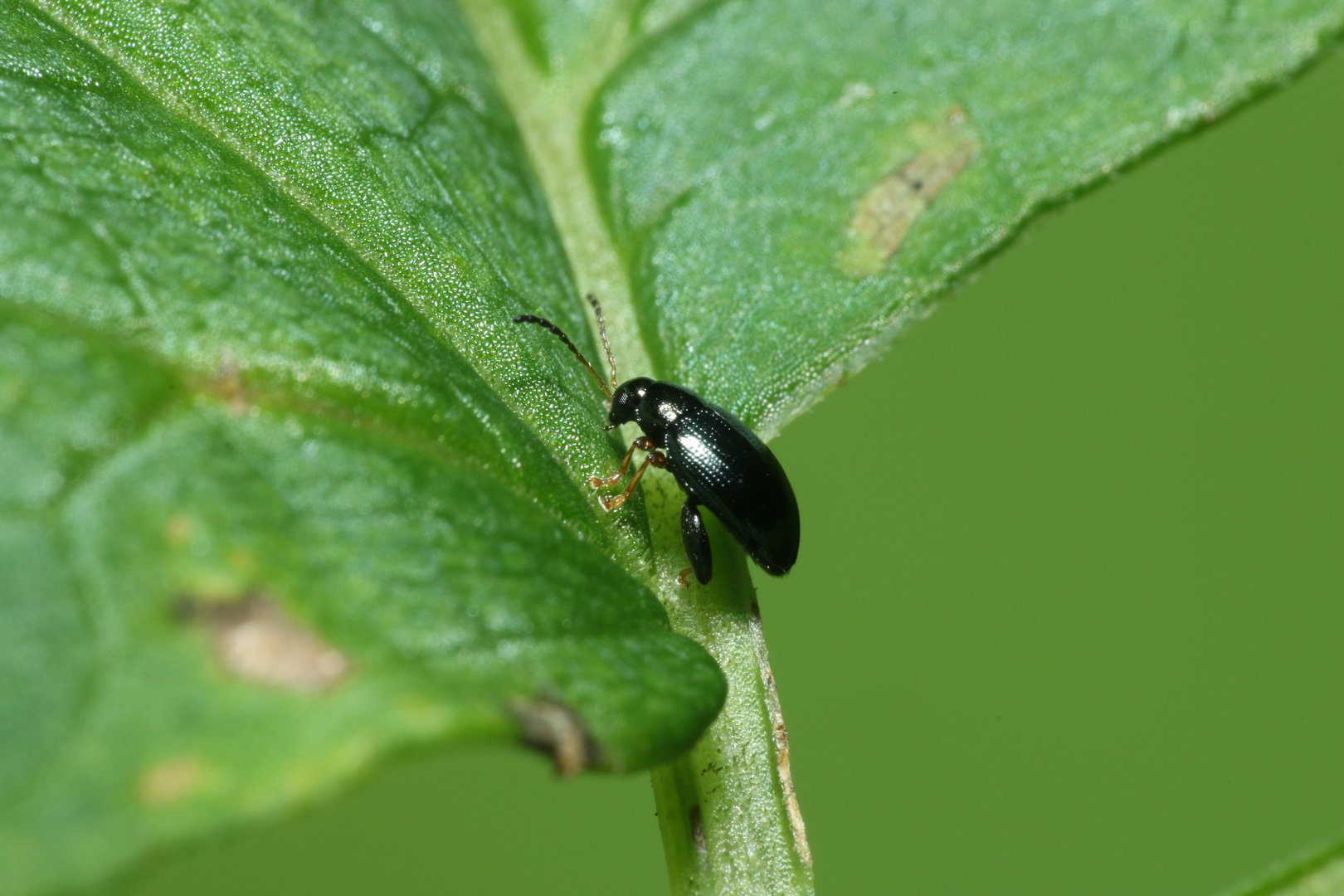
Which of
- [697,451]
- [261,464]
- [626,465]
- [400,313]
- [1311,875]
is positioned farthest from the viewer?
[697,451]

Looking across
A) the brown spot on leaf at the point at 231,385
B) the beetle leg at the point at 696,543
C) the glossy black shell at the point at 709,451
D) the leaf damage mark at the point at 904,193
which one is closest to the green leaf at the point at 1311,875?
the beetle leg at the point at 696,543

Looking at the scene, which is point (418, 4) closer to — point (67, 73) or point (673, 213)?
point (673, 213)

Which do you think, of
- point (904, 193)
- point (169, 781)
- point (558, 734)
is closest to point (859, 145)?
point (904, 193)

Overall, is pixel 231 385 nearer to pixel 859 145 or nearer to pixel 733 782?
pixel 733 782

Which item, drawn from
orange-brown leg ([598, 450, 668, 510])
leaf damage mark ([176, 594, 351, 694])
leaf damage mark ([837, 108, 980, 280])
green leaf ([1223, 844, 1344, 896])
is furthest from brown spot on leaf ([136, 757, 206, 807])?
leaf damage mark ([837, 108, 980, 280])

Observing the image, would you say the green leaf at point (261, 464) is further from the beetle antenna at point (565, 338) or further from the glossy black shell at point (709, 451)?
the glossy black shell at point (709, 451)

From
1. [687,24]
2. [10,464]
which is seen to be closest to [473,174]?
[687,24]
